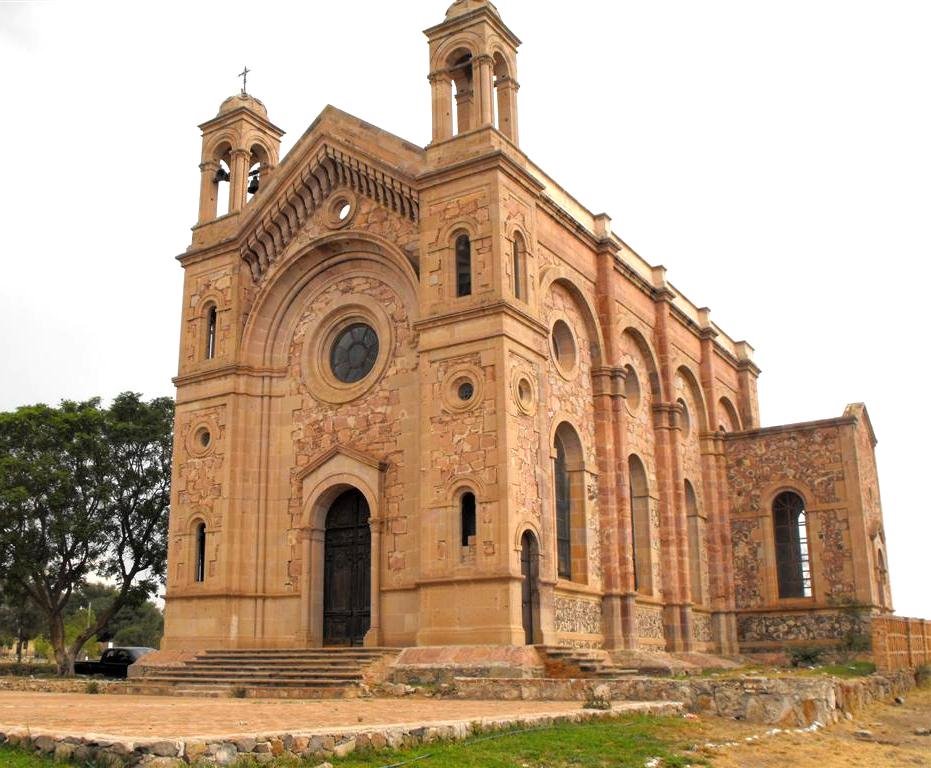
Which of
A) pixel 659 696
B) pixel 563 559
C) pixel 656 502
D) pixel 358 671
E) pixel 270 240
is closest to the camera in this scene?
pixel 659 696

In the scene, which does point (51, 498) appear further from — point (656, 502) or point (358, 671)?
point (656, 502)

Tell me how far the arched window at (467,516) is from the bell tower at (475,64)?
921 cm

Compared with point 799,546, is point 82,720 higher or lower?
lower

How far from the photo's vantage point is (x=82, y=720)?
13.2m

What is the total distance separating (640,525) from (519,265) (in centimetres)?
1035

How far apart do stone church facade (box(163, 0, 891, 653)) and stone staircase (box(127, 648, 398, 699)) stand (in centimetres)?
136

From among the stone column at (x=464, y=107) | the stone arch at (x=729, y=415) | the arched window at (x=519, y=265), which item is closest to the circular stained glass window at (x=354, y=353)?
the arched window at (x=519, y=265)

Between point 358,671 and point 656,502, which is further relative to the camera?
point 656,502

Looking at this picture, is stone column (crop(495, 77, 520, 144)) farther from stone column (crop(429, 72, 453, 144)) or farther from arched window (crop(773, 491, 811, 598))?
arched window (crop(773, 491, 811, 598))

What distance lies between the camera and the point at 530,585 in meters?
23.2

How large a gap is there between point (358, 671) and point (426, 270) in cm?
965

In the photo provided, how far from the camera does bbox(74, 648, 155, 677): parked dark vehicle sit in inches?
1389

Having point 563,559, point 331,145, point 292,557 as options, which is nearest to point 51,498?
point 292,557

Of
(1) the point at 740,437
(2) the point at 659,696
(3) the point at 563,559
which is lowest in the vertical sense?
(2) the point at 659,696
